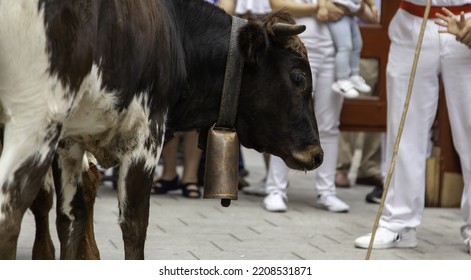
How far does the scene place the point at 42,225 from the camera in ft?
20.0

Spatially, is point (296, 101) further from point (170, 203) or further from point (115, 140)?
point (170, 203)

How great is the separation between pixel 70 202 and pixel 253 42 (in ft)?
3.77

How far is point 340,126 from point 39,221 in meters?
3.92

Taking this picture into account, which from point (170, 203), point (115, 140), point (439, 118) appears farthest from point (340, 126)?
point (115, 140)

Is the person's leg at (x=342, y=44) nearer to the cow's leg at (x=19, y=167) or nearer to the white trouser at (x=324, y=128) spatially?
the white trouser at (x=324, y=128)

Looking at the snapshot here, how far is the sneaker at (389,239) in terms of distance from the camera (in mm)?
7465

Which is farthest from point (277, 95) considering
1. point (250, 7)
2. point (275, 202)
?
point (250, 7)

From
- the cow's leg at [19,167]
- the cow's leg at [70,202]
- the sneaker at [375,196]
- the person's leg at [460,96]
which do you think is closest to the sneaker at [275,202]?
the sneaker at [375,196]

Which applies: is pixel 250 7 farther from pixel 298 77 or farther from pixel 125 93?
pixel 125 93

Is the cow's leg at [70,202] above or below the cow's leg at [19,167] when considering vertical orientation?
below

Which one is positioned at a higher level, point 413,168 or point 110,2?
point 110,2

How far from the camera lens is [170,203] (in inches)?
363

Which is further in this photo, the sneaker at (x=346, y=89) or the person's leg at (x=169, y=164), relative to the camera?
the person's leg at (x=169, y=164)
